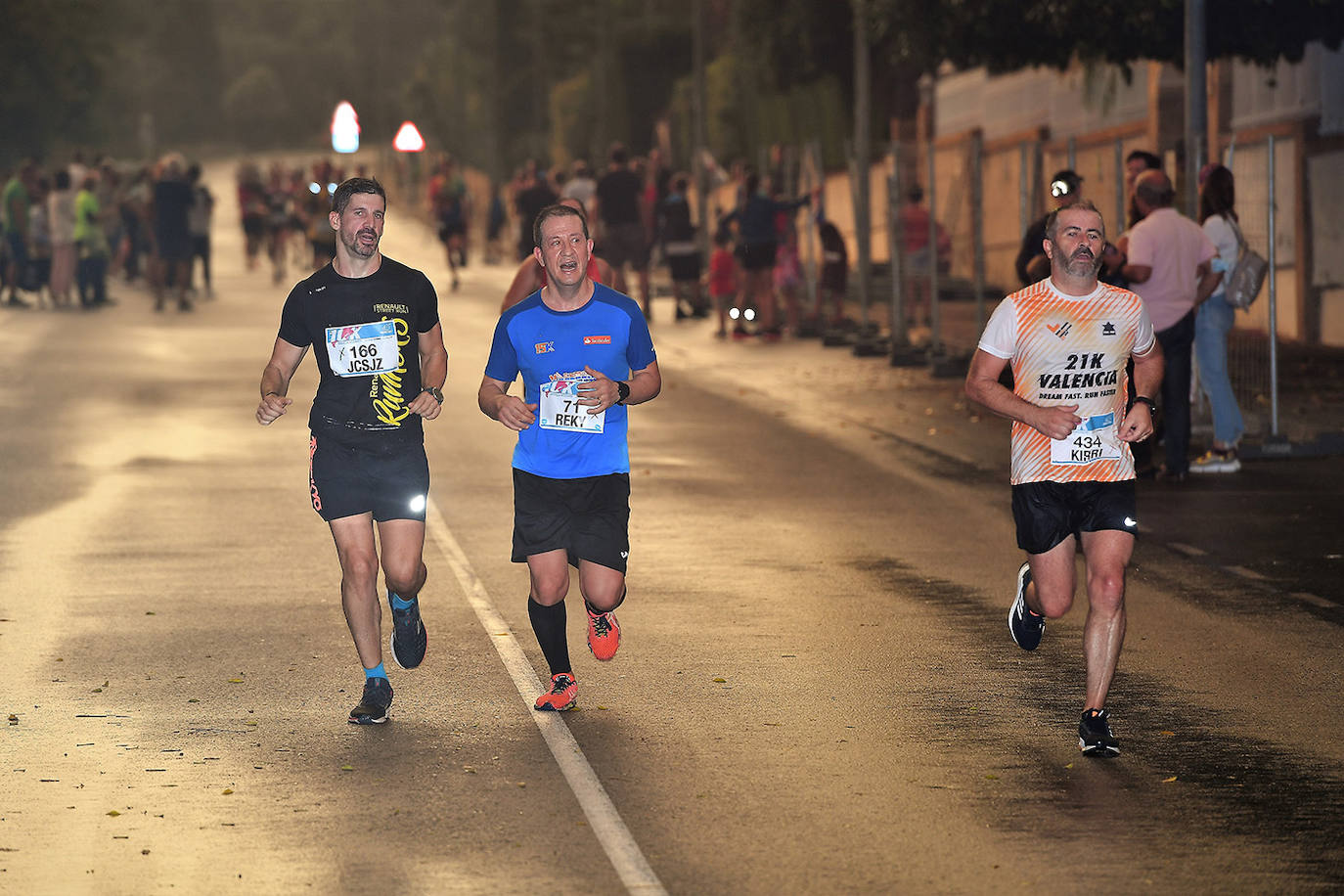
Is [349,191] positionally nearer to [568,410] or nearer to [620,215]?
[568,410]

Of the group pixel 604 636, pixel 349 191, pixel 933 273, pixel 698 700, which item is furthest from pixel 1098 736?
pixel 933 273

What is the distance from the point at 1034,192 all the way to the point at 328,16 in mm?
126347

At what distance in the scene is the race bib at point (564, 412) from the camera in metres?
8.46

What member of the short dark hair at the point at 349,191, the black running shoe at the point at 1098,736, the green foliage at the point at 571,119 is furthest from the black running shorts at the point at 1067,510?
the green foliage at the point at 571,119

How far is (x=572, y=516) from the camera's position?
28.2ft

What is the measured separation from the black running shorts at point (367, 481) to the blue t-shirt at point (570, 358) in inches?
15.1

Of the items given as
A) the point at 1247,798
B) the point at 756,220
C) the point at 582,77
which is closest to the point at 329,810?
the point at 1247,798

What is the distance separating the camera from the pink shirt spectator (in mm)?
14594

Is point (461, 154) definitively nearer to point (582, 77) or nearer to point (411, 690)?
point (582, 77)

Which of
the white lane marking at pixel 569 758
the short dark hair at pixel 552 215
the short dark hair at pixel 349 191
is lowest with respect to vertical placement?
the white lane marking at pixel 569 758

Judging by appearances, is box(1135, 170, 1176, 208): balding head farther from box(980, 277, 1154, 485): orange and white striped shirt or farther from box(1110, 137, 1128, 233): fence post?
box(980, 277, 1154, 485): orange and white striped shirt

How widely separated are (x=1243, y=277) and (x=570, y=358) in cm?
815

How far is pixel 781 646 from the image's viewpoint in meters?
10.0

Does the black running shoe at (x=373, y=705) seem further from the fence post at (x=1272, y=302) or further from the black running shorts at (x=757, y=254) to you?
the black running shorts at (x=757, y=254)
